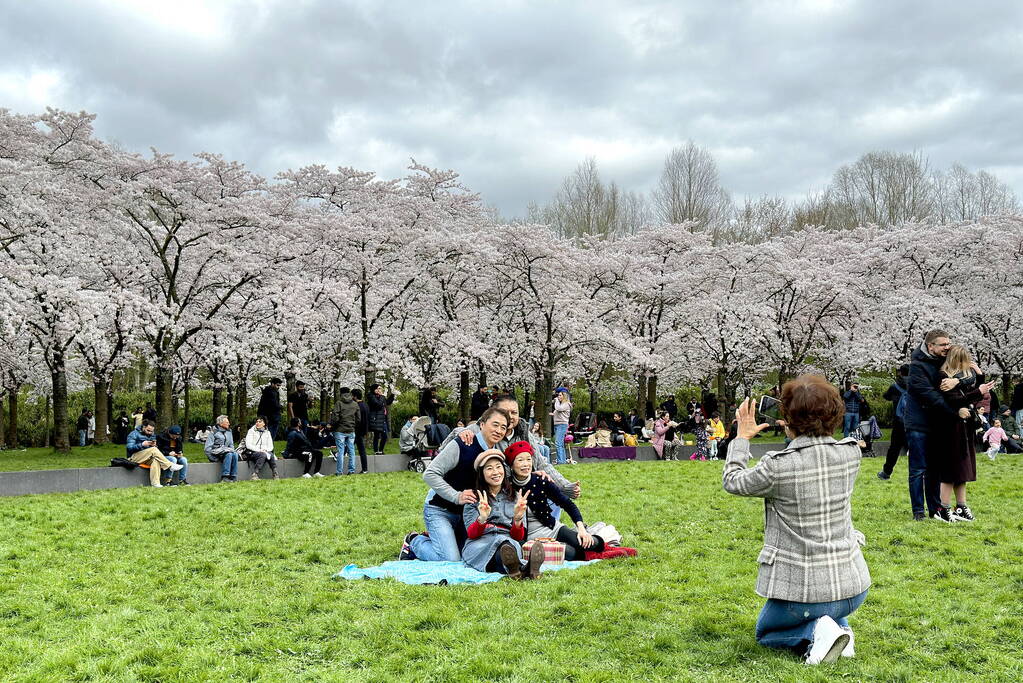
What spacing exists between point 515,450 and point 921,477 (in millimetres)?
4017

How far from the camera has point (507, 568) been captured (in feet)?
20.2

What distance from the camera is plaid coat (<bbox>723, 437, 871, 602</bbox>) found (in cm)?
400

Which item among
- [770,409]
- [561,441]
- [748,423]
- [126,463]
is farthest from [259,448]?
[770,409]

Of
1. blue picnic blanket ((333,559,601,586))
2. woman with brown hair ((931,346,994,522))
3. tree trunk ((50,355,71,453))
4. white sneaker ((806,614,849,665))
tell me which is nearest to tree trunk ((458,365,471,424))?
tree trunk ((50,355,71,453))

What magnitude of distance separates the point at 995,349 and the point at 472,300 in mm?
17187

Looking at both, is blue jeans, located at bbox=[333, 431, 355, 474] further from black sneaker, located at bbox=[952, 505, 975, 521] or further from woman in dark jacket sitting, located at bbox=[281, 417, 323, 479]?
black sneaker, located at bbox=[952, 505, 975, 521]

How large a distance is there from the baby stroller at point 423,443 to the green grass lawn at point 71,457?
20.4 feet

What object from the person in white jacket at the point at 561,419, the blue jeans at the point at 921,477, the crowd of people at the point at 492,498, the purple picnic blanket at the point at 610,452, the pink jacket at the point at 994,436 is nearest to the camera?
the crowd of people at the point at 492,498

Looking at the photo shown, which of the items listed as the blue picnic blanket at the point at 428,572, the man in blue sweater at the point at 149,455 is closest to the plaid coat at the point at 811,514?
the blue picnic blanket at the point at 428,572

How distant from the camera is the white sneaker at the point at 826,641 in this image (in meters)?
4.01

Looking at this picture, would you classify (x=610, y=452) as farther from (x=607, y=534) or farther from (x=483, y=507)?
(x=483, y=507)

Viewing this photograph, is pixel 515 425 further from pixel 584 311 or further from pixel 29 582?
pixel 584 311

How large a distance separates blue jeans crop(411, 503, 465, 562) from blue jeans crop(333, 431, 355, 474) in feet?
27.8

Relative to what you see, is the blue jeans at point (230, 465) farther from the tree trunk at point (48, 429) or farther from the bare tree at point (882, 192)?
the bare tree at point (882, 192)
